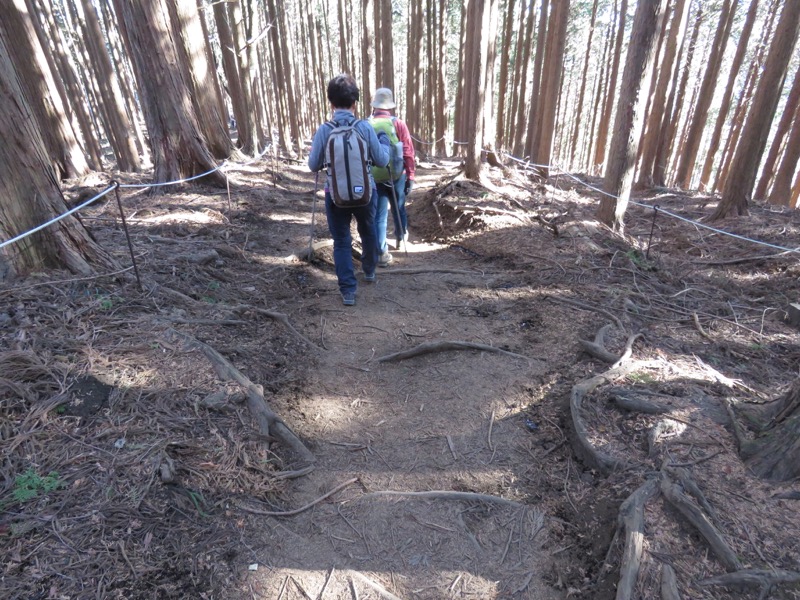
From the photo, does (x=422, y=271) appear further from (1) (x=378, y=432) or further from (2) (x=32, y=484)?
(2) (x=32, y=484)

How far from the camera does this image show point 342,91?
4477 mm

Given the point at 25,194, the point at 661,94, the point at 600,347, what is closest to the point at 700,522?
the point at 600,347

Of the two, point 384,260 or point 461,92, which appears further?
point 461,92

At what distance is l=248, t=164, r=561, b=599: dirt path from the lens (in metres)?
2.34

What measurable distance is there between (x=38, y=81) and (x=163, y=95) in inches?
118

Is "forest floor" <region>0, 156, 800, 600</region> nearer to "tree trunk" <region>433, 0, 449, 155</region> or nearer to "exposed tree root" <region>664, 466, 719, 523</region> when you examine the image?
"exposed tree root" <region>664, 466, 719, 523</region>

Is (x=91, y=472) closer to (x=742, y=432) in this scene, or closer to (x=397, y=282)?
(x=742, y=432)

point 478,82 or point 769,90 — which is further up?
point 478,82

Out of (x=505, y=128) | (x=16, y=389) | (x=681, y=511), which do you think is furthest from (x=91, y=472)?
(x=505, y=128)

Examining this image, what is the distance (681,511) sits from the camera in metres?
2.22

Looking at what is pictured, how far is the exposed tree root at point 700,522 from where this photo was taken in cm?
197

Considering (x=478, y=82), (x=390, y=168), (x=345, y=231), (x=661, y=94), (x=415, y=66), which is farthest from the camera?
(x=415, y=66)

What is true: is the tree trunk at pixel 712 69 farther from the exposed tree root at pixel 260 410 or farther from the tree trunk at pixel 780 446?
the exposed tree root at pixel 260 410

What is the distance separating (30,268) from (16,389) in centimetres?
153
